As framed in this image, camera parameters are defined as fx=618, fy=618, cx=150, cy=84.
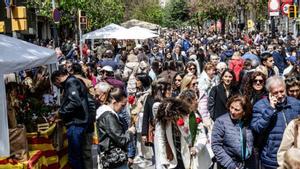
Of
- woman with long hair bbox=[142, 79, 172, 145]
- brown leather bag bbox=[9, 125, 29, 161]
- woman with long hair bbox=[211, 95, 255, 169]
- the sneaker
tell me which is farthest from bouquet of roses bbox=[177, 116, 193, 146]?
the sneaker

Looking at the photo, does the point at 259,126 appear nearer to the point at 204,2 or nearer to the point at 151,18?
the point at 204,2

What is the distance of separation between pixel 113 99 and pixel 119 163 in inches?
30.0

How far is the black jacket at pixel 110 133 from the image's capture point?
23.2 ft

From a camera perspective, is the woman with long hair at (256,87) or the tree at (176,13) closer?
the woman with long hair at (256,87)

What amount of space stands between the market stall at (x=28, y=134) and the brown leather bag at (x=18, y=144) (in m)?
0.08

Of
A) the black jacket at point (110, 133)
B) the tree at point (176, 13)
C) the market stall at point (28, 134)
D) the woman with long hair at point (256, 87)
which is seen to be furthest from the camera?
the tree at point (176, 13)

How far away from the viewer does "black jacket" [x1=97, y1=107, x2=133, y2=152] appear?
7066 millimetres

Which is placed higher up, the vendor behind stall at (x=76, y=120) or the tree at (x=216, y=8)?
the tree at (x=216, y=8)

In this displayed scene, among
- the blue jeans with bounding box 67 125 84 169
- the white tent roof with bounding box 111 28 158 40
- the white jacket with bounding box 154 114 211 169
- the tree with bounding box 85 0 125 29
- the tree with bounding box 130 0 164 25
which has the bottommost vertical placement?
the blue jeans with bounding box 67 125 84 169

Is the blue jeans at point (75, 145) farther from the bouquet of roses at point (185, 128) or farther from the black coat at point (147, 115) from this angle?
the bouquet of roses at point (185, 128)

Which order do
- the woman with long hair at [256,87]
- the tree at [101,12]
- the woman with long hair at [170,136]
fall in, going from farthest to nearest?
the tree at [101,12] < the woman with long hair at [256,87] < the woman with long hair at [170,136]

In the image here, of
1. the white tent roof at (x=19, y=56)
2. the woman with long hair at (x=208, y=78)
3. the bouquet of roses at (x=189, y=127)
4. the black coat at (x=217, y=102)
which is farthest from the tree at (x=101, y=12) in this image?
the bouquet of roses at (x=189, y=127)

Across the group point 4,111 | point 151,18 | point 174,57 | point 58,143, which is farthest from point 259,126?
point 151,18

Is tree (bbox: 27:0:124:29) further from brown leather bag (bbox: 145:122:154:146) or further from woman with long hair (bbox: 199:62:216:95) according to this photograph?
brown leather bag (bbox: 145:122:154:146)
